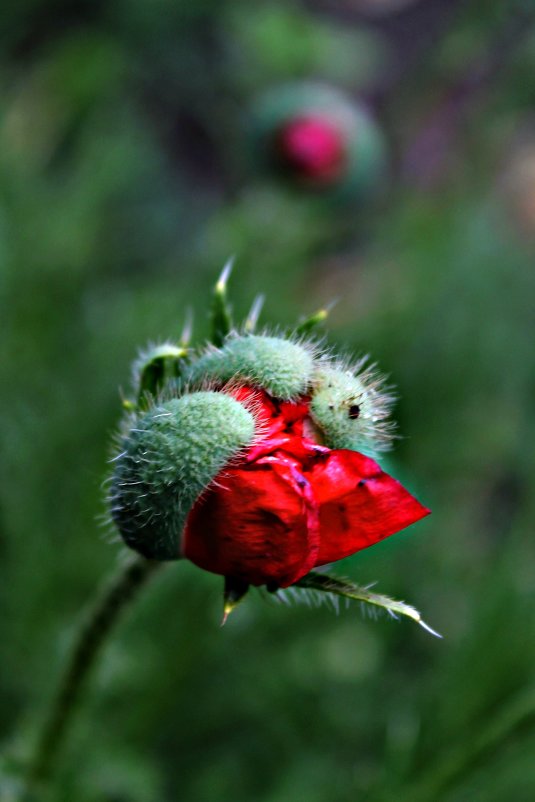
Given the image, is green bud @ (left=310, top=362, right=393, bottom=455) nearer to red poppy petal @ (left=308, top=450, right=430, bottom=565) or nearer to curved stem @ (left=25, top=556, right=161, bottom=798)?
red poppy petal @ (left=308, top=450, right=430, bottom=565)

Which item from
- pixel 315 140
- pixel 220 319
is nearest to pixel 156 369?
pixel 220 319

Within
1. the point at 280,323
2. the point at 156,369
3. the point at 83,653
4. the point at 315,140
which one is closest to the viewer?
the point at 156,369

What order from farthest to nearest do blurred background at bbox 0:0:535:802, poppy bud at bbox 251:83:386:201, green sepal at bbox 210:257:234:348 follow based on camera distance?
poppy bud at bbox 251:83:386:201, blurred background at bbox 0:0:535:802, green sepal at bbox 210:257:234:348

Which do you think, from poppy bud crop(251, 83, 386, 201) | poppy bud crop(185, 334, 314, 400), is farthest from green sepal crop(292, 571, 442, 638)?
poppy bud crop(251, 83, 386, 201)

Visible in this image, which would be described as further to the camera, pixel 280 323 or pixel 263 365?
pixel 280 323

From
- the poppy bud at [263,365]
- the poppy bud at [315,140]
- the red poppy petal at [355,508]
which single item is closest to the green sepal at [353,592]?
the red poppy petal at [355,508]

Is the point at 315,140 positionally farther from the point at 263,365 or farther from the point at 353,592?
the point at 353,592
